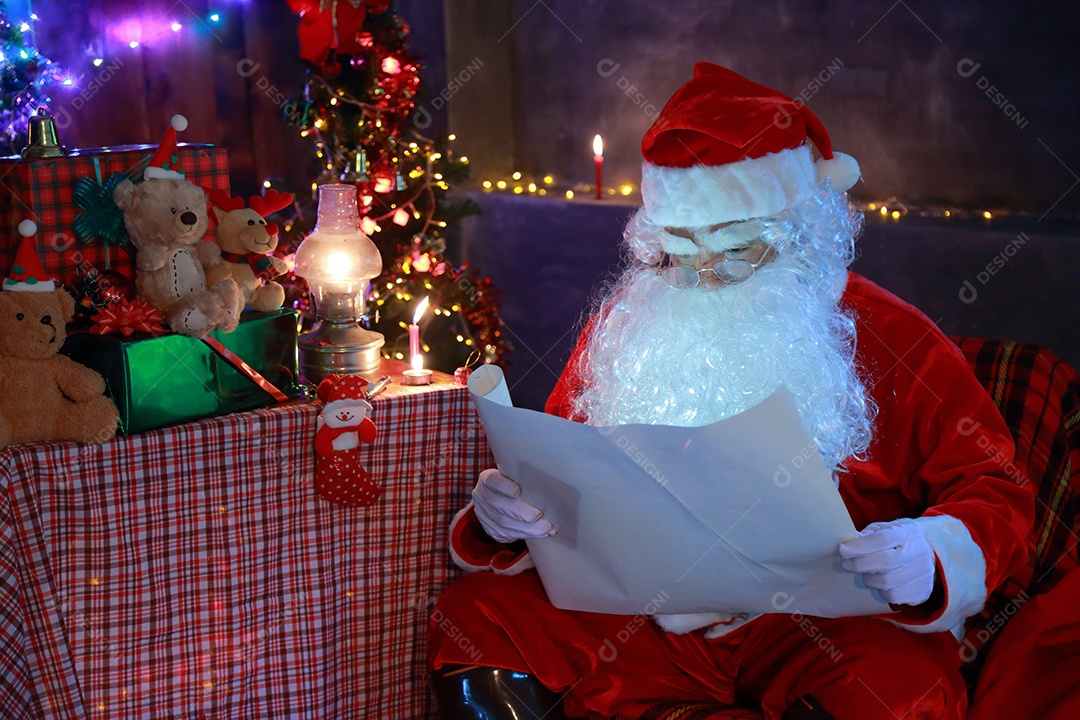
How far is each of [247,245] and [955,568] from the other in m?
1.36

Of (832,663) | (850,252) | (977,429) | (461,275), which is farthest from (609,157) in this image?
(832,663)

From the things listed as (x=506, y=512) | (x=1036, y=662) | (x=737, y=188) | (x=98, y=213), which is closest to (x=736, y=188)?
(x=737, y=188)

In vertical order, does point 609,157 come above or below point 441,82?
below

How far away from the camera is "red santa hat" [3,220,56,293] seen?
163 cm

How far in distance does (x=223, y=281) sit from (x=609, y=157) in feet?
7.52

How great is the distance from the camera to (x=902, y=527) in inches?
56.7

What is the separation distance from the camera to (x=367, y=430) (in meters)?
1.91

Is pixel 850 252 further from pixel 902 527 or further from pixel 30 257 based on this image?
pixel 30 257

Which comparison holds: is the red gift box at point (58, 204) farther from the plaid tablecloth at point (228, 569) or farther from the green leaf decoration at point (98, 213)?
the plaid tablecloth at point (228, 569)

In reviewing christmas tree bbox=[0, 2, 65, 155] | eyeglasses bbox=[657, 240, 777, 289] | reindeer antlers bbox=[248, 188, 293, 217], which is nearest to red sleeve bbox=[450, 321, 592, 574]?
A: eyeglasses bbox=[657, 240, 777, 289]

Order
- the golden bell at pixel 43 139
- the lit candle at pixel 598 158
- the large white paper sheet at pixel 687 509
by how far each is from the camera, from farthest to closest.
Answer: the lit candle at pixel 598 158 → the golden bell at pixel 43 139 → the large white paper sheet at pixel 687 509

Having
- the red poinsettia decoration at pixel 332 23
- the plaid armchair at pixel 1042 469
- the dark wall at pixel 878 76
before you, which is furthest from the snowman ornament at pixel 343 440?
the dark wall at pixel 878 76

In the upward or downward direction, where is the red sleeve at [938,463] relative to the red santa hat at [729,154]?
downward

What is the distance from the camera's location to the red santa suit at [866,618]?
1.49 metres
